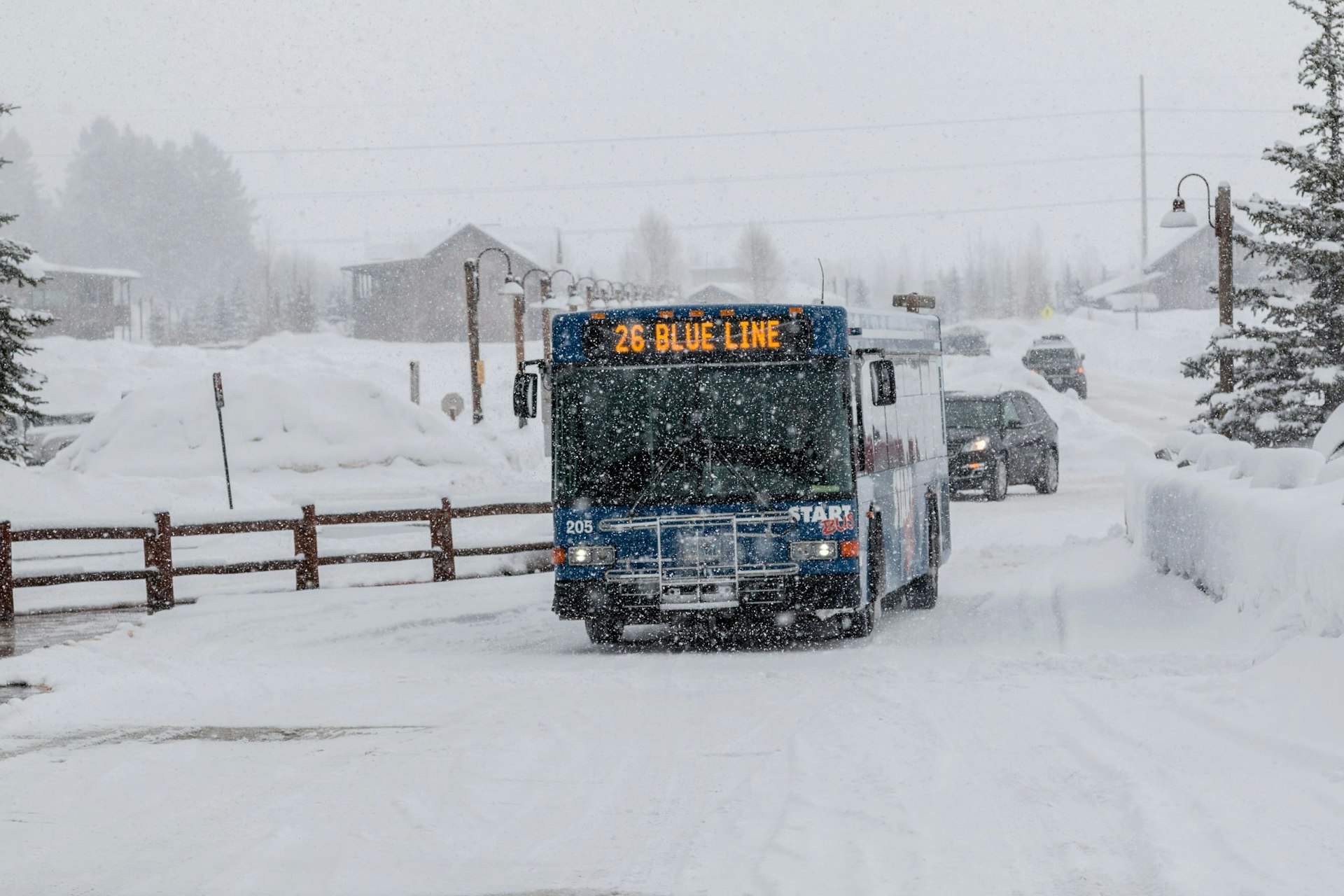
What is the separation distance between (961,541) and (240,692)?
13.5m

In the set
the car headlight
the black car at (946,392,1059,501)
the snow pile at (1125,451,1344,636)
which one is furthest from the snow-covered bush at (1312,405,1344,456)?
the black car at (946,392,1059,501)

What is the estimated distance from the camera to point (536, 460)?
152 feet

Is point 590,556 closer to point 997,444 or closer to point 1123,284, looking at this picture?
point 997,444

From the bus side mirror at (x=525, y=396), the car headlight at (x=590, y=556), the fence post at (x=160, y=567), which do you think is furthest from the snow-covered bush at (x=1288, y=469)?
the fence post at (x=160, y=567)

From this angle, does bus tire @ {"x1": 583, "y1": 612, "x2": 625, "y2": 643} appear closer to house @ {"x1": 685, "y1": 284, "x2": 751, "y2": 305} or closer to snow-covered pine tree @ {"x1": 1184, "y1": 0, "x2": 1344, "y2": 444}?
snow-covered pine tree @ {"x1": 1184, "y1": 0, "x2": 1344, "y2": 444}

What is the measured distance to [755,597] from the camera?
13.7 meters

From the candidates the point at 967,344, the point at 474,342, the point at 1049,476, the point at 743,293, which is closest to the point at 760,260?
the point at 743,293

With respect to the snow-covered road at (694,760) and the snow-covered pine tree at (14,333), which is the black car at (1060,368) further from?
the snow-covered road at (694,760)

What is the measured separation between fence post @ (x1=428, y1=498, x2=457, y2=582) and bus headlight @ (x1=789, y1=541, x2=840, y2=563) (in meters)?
7.01

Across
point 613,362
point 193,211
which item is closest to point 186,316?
point 193,211

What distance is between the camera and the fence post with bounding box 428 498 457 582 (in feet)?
65.1

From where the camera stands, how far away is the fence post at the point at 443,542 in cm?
1983

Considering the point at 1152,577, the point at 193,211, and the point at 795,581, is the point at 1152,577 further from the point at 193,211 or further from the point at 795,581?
the point at 193,211

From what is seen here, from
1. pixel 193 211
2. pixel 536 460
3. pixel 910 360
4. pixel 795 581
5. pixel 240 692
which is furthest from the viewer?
pixel 193 211
